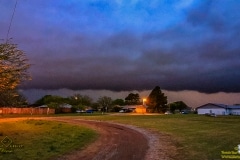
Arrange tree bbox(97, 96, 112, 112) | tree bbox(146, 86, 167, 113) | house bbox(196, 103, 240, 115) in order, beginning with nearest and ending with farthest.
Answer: tree bbox(146, 86, 167, 113) < house bbox(196, 103, 240, 115) < tree bbox(97, 96, 112, 112)

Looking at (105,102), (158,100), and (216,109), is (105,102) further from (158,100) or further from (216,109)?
(216,109)

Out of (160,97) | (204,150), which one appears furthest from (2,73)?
(160,97)

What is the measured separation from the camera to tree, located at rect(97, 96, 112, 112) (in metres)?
170

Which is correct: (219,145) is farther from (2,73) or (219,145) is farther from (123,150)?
(2,73)

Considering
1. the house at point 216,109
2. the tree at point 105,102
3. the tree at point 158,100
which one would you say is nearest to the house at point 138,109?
the tree at point 105,102

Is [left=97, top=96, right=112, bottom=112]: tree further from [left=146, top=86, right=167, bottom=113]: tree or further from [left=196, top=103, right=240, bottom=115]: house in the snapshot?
[left=196, top=103, right=240, bottom=115]: house

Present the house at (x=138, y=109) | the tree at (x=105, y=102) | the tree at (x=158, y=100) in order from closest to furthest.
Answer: the tree at (x=158, y=100) < the house at (x=138, y=109) < the tree at (x=105, y=102)

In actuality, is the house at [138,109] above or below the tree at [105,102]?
below

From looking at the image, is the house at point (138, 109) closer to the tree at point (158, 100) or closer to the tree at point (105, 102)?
the tree at point (105, 102)

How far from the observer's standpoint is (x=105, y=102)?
174750 mm

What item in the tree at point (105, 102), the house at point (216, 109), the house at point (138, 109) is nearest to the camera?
the house at point (216, 109)

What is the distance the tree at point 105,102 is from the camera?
170125 millimetres

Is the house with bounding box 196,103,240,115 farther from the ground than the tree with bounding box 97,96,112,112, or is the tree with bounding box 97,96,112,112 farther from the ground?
the tree with bounding box 97,96,112,112

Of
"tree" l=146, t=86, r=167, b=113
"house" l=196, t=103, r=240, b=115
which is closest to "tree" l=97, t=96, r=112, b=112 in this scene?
"tree" l=146, t=86, r=167, b=113
